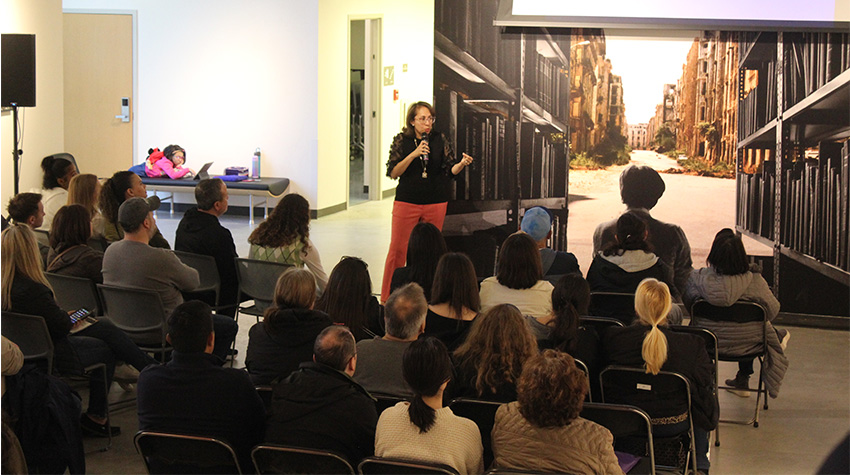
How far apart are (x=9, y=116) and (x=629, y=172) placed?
5.90 m

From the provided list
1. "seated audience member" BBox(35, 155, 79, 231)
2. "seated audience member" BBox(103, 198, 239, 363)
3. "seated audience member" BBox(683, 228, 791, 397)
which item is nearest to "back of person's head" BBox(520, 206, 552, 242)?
"seated audience member" BBox(683, 228, 791, 397)

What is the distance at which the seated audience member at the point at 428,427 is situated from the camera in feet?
8.54

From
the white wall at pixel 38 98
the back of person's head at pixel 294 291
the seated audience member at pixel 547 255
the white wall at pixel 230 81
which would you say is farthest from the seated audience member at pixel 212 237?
the white wall at pixel 230 81

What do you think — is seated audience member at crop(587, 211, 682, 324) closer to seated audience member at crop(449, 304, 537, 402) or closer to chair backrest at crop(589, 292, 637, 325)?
chair backrest at crop(589, 292, 637, 325)

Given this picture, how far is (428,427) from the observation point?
103 inches

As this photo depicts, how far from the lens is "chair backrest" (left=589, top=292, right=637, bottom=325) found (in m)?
4.56

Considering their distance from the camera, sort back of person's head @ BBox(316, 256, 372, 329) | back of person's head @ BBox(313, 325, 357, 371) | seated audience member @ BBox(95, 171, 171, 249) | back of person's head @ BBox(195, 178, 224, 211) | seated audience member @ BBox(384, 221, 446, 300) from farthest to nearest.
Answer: seated audience member @ BBox(95, 171, 171, 249) → back of person's head @ BBox(195, 178, 224, 211) → seated audience member @ BBox(384, 221, 446, 300) → back of person's head @ BBox(316, 256, 372, 329) → back of person's head @ BBox(313, 325, 357, 371)

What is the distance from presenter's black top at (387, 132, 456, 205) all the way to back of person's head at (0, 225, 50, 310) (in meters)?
2.98

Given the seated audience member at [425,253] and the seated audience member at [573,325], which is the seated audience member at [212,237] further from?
the seated audience member at [573,325]

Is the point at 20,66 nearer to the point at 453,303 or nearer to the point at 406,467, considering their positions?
the point at 453,303

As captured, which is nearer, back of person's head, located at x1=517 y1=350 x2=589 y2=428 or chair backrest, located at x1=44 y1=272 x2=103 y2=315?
back of person's head, located at x1=517 y1=350 x2=589 y2=428

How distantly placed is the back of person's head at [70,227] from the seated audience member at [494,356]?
2.36m

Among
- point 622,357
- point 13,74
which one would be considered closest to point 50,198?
point 13,74

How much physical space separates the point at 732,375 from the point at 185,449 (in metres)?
3.71
